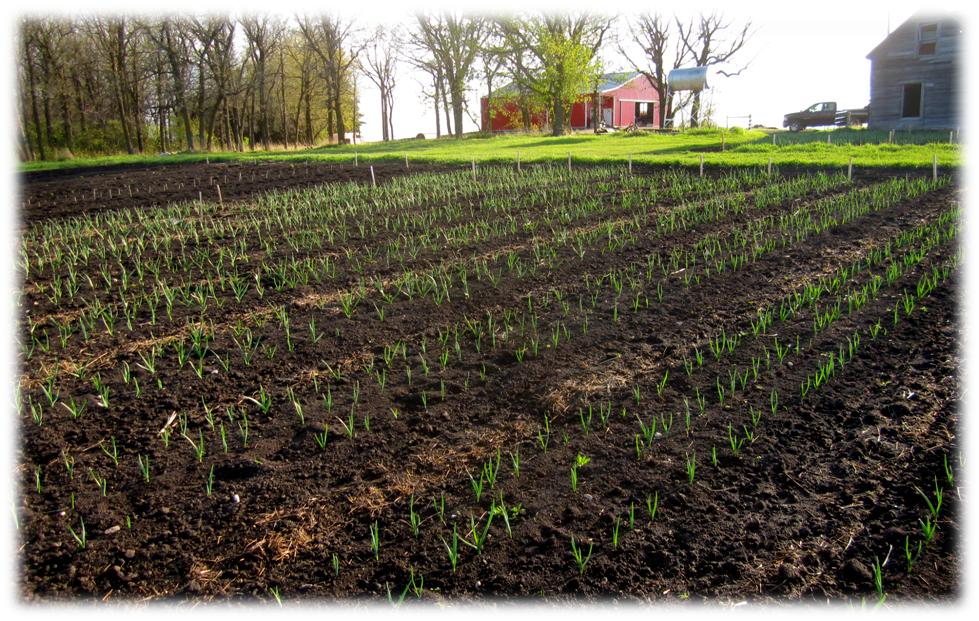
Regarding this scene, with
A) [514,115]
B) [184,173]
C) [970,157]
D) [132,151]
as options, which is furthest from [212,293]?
[514,115]

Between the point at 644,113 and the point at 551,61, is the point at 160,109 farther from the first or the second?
the point at 644,113

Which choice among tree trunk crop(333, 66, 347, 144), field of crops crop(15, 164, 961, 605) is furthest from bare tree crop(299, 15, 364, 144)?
field of crops crop(15, 164, 961, 605)

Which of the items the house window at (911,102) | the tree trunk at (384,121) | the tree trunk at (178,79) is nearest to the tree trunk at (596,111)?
the tree trunk at (384,121)

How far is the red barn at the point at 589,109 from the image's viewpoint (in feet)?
131

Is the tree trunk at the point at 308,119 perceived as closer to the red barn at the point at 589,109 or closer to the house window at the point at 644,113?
the red barn at the point at 589,109

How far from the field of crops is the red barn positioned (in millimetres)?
35057

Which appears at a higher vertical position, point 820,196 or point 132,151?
point 132,151

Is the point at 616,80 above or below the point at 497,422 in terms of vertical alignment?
above

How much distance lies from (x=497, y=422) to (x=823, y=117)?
37017mm

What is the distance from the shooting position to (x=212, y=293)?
5.42 meters

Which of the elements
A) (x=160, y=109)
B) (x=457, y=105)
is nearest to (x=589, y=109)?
(x=457, y=105)

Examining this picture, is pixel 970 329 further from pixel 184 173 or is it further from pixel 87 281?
pixel 184 173

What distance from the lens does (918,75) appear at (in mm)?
23672

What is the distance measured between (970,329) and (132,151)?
3395 cm
